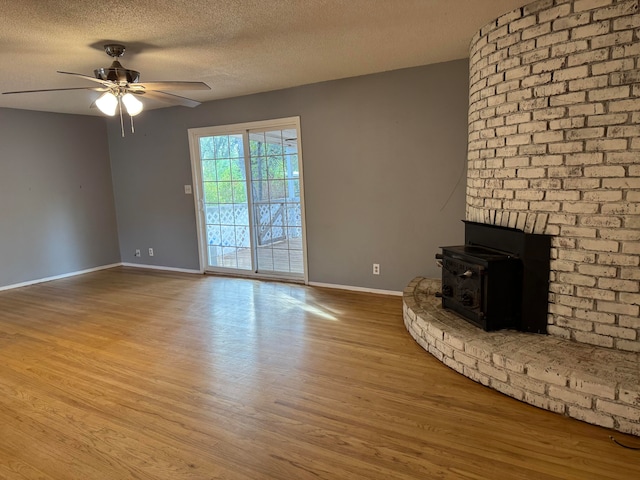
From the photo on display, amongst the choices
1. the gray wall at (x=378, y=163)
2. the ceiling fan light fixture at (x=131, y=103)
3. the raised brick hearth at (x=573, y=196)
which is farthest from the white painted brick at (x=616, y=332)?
the ceiling fan light fixture at (x=131, y=103)

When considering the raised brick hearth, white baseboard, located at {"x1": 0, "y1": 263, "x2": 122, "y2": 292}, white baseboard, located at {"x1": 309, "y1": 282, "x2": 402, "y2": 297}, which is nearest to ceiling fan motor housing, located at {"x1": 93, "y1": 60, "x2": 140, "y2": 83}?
the raised brick hearth

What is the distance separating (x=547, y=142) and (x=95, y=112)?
19.2 ft

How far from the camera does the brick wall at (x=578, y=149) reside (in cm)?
234

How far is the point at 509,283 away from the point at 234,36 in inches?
101

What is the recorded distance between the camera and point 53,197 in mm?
5938

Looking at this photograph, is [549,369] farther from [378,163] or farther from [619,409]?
[378,163]

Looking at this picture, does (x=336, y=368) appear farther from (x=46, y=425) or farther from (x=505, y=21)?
(x=505, y=21)

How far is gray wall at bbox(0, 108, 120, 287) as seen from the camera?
5.48m

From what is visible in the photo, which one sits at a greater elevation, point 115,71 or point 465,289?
point 115,71

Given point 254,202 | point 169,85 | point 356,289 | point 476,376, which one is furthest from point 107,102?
point 476,376

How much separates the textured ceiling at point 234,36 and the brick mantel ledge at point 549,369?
2.12m

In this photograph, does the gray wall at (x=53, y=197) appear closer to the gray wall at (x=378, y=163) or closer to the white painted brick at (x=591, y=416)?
the gray wall at (x=378, y=163)

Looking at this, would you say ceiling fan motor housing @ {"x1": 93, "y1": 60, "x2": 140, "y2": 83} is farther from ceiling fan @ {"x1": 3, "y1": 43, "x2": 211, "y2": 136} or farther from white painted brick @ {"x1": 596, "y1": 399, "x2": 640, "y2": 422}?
white painted brick @ {"x1": 596, "y1": 399, "x2": 640, "y2": 422}

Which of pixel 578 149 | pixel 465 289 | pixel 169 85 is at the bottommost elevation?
pixel 465 289
